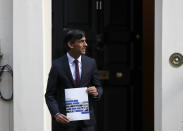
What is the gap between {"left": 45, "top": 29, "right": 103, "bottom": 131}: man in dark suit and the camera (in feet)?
10.4

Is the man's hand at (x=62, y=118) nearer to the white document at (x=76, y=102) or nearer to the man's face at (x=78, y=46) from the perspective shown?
the white document at (x=76, y=102)

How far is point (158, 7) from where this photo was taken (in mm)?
5305

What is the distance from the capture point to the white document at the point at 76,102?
10.2 ft

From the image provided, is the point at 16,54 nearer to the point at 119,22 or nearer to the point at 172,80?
the point at 119,22

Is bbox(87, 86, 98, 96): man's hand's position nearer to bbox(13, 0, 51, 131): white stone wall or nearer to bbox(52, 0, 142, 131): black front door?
bbox(13, 0, 51, 131): white stone wall

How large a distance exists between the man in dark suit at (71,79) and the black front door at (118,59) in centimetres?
273

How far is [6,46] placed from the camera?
5.54 metres

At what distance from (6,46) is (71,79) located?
260 cm

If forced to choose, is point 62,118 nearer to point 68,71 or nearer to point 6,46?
point 68,71

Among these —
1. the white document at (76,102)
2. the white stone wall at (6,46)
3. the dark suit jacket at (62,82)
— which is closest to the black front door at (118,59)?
the white stone wall at (6,46)

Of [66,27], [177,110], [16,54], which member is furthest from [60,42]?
[177,110]

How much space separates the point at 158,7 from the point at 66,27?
4.41 feet

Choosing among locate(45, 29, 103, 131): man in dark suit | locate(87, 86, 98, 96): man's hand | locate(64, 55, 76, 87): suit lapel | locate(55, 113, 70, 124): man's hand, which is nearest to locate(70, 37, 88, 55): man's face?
locate(45, 29, 103, 131): man in dark suit

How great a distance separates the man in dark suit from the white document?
41mm
